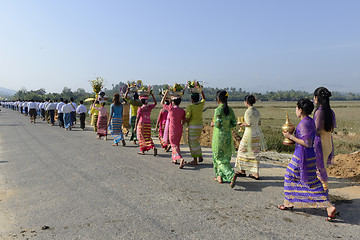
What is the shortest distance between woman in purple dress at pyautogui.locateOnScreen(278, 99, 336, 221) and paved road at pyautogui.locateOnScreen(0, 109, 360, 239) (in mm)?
255

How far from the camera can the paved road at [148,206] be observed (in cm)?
365

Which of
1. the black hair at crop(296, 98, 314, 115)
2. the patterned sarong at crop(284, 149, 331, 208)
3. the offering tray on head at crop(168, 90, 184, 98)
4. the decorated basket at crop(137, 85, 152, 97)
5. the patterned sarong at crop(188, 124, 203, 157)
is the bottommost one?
the patterned sarong at crop(284, 149, 331, 208)

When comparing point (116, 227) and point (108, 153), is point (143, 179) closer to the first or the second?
point (116, 227)

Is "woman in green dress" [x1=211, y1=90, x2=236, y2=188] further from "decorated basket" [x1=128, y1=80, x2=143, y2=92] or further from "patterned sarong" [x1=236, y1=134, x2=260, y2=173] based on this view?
"decorated basket" [x1=128, y1=80, x2=143, y2=92]

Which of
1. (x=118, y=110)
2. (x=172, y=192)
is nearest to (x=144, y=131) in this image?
(x=118, y=110)

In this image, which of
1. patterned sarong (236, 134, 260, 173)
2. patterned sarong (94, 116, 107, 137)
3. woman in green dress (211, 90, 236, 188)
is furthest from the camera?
patterned sarong (94, 116, 107, 137)

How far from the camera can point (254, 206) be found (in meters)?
4.48

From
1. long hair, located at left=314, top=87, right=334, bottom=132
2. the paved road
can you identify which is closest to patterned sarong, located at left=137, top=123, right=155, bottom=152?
the paved road

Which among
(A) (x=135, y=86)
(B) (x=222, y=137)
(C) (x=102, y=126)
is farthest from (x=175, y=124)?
(C) (x=102, y=126)

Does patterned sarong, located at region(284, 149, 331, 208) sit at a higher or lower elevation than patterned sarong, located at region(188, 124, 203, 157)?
lower

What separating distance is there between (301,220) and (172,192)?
2.23 metres

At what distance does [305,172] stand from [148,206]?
8.16 feet

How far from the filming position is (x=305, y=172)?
410 cm

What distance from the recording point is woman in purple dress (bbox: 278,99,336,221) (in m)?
4.04
